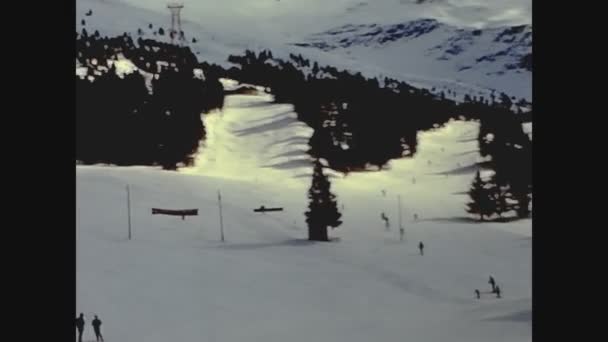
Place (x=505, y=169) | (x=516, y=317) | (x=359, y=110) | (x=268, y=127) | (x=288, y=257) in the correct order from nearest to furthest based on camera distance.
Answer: (x=516, y=317), (x=288, y=257), (x=505, y=169), (x=359, y=110), (x=268, y=127)

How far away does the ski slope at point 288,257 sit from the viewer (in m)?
4.05

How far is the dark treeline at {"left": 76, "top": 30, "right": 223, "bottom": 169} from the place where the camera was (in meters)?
4.93

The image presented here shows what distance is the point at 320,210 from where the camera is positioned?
4.76 meters

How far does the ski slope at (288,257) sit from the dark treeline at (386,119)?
0.15m

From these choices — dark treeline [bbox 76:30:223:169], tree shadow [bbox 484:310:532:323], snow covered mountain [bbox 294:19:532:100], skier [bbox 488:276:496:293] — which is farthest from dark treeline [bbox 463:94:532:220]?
dark treeline [bbox 76:30:223:169]

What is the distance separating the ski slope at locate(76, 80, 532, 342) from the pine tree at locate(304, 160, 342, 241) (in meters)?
0.06

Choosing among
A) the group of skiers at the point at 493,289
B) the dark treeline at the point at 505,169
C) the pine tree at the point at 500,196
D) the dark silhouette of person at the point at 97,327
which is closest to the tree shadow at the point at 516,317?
the group of skiers at the point at 493,289

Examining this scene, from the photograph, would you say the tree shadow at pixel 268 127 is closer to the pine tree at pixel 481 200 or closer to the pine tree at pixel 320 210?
the pine tree at pixel 320 210

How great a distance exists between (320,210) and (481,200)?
0.96 meters

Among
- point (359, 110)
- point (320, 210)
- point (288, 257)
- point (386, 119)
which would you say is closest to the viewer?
point (288, 257)

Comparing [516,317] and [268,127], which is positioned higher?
[268,127]

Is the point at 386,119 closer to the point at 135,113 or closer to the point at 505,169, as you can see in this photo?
the point at 505,169

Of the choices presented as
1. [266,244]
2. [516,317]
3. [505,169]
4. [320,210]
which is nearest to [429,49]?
[505,169]
